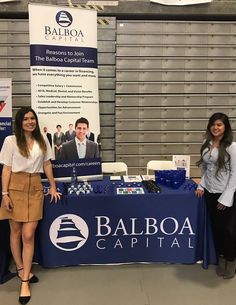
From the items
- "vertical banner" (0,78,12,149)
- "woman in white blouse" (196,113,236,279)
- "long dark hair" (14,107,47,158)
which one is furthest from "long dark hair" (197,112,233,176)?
"vertical banner" (0,78,12,149)

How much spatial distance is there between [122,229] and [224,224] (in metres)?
0.81

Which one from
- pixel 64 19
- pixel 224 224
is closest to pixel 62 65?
pixel 64 19

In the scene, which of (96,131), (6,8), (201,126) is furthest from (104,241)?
(6,8)

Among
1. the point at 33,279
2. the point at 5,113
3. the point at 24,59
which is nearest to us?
the point at 33,279

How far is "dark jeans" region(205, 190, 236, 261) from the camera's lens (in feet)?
8.34

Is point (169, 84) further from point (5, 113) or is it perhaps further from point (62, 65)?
point (5, 113)

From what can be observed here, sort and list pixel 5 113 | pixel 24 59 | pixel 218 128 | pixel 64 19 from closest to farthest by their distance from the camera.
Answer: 1. pixel 218 128
2. pixel 64 19
3. pixel 5 113
4. pixel 24 59

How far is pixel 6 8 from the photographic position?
4.17 metres

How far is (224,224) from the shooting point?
8.39 feet

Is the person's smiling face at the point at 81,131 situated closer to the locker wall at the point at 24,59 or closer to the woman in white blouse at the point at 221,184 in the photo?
the woman in white blouse at the point at 221,184

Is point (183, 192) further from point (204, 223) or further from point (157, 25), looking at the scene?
point (157, 25)

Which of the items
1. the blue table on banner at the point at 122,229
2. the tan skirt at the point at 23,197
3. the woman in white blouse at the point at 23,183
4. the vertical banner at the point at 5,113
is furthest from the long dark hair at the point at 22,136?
the vertical banner at the point at 5,113

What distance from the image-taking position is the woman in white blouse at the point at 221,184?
2461 millimetres

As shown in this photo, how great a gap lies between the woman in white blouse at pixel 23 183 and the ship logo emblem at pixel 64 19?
1049 mm
